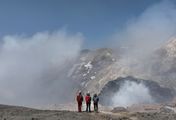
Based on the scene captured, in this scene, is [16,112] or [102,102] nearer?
[16,112]

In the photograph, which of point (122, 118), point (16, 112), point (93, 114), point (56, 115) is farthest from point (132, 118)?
point (16, 112)

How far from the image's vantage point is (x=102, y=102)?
655ft

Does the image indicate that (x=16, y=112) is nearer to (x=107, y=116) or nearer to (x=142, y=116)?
(x=107, y=116)

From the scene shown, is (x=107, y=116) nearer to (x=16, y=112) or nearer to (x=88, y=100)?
(x=88, y=100)

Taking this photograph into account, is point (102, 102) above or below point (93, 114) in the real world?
above

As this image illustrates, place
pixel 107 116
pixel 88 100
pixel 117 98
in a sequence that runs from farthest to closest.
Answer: pixel 117 98 → pixel 88 100 → pixel 107 116

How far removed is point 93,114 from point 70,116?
2.30m

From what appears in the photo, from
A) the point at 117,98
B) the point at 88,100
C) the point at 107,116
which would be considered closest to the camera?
the point at 107,116

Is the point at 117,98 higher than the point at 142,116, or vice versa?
the point at 117,98

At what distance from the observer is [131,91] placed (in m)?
198

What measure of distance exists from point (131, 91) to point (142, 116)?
158m

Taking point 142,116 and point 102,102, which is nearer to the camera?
point 142,116

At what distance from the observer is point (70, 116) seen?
38.8 m

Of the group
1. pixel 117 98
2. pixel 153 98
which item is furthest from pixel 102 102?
pixel 153 98
